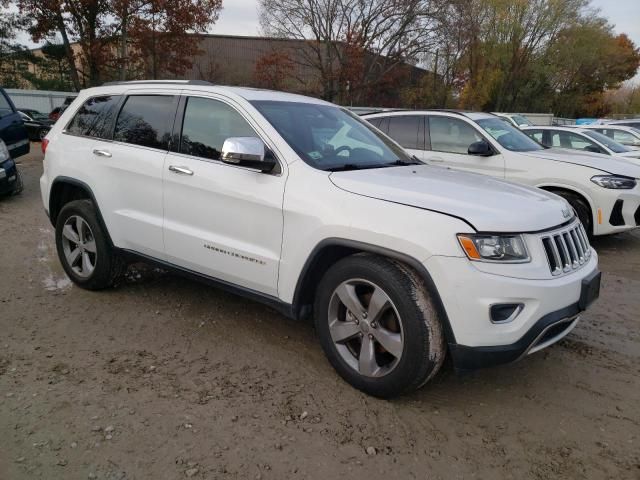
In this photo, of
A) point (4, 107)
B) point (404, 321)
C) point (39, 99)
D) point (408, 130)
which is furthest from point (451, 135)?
point (39, 99)

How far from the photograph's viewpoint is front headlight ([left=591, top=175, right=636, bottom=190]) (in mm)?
6516

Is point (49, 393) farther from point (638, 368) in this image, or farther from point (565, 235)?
point (638, 368)

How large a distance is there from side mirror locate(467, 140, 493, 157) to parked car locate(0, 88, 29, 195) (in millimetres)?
7206

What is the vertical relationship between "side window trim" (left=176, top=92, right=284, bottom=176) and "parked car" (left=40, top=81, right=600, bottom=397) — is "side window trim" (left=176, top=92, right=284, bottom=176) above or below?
above

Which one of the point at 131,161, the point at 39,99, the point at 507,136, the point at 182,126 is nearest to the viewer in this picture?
the point at 182,126

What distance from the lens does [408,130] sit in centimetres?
789

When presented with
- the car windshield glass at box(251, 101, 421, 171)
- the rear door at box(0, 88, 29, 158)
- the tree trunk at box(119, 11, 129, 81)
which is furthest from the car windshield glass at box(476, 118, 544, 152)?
the tree trunk at box(119, 11, 129, 81)

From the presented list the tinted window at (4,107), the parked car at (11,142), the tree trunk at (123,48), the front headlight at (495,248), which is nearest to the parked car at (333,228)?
the front headlight at (495,248)

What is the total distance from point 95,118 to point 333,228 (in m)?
2.77

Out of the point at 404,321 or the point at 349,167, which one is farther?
the point at 349,167

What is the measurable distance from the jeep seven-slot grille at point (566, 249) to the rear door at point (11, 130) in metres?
9.99

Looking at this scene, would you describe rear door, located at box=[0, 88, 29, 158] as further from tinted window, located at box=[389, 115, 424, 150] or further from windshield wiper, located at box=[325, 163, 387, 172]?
windshield wiper, located at box=[325, 163, 387, 172]

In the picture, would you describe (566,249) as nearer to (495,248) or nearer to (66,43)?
(495,248)

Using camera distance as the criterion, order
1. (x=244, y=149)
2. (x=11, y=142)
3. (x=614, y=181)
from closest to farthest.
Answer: (x=244, y=149), (x=614, y=181), (x=11, y=142)
